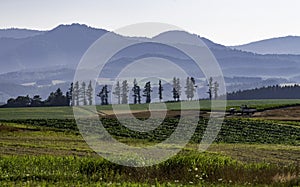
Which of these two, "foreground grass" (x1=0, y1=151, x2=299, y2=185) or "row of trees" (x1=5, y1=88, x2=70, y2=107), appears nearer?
"foreground grass" (x1=0, y1=151, x2=299, y2=185)

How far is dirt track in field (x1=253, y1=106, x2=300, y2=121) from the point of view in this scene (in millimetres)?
84500

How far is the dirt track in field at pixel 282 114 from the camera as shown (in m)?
84.5

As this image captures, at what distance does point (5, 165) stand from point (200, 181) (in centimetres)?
884

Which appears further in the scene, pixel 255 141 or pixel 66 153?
pixel 255 141

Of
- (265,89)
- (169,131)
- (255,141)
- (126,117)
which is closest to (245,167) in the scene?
(255,141)

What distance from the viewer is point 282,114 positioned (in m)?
89.1

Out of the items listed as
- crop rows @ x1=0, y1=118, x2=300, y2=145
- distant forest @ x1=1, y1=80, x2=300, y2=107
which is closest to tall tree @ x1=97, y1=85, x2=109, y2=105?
distant forest @ x1=1, y1=80, x2=300, y2=107

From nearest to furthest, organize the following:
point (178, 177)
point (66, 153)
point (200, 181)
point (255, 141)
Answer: point (200, 181) → point (178, 177) → point (66, 153) → point (255, 141)

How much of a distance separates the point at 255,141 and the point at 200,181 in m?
36.3

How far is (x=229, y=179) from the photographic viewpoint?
2230cm

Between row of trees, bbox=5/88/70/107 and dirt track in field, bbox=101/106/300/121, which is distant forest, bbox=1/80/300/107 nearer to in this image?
row of trees, bbox=5/88/70/107

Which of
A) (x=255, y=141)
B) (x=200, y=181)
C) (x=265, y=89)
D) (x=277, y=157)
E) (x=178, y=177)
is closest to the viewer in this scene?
(x=200, y=181)

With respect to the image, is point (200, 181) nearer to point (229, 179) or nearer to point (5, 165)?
point (229, 179)

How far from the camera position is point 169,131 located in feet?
207
